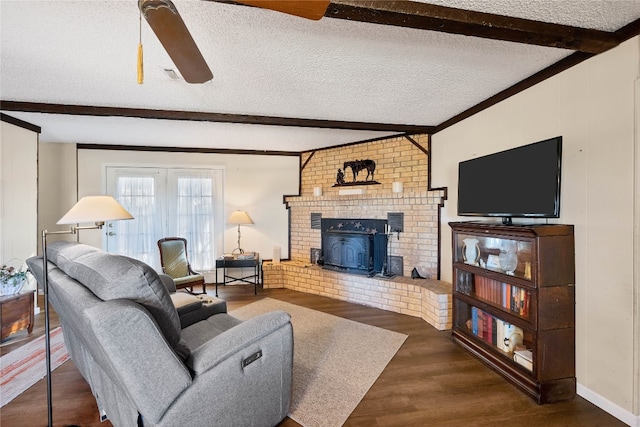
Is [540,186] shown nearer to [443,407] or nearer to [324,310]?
[443,407]

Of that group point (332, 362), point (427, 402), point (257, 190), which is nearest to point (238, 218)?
point (257, 190)

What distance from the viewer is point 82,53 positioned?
208cm

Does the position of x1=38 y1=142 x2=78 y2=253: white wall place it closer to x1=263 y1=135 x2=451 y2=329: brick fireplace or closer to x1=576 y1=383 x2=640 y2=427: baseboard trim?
x1=263 y1=135 x2=451 y2=329: brick fireplace

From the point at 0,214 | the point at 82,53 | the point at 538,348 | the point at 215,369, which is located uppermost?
the point at 82,53

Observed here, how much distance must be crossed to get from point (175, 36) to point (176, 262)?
3.82 metres

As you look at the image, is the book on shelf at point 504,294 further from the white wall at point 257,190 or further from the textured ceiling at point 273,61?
the white wall at point 257,190

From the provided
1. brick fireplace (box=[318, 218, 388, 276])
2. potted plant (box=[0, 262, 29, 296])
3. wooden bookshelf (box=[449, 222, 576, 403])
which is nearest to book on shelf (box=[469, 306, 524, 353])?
wooden bookshelf (box=[449, 222, 576, 403])

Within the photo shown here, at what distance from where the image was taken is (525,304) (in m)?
2.29

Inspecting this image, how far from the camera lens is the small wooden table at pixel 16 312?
9.53 feet

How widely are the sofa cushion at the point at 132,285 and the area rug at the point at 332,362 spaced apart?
3.33 ft

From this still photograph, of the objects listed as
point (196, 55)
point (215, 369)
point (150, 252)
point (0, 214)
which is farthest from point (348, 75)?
point (150, 252)

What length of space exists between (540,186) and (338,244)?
2.89m

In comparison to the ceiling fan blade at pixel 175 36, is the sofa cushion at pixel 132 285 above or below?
below

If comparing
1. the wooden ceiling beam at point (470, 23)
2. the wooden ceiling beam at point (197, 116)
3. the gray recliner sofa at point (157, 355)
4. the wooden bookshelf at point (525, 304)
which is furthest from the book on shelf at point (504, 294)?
the wooden ceiling beam at point (197, 116)
